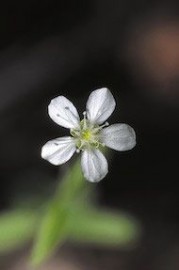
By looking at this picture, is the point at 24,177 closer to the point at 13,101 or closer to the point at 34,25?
the point at 13,101

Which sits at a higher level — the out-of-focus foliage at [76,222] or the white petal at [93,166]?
the white petal at [93,166]

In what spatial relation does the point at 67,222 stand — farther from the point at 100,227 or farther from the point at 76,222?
the point at 100,227

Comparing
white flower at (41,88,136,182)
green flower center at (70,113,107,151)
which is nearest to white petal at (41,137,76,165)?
white flower at (41,88,136,182)

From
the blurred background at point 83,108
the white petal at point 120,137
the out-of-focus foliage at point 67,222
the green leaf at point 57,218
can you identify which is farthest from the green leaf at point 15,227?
the white petal at point 120,137

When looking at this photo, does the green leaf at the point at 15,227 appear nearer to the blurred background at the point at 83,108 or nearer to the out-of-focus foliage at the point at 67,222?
the out-of-focus foliage at the point at 67,222

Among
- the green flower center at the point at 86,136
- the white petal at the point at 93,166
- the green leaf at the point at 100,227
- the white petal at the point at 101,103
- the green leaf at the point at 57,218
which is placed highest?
the white petal at the point at 101,103

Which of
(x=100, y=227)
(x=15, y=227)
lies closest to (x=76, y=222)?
(x=100, y=227)

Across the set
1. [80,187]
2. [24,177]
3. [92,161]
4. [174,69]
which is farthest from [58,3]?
[92,161]
